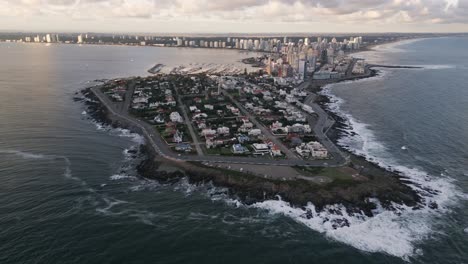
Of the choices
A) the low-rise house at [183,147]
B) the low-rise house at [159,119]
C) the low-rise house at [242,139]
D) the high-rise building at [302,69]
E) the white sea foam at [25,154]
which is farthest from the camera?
the high-rise building at [302,69]

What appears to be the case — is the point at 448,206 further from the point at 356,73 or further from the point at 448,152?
the point at 356,73

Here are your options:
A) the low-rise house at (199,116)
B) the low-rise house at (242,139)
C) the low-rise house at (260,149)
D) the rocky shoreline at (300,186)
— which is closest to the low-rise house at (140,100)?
the low-rise house at (199,116)

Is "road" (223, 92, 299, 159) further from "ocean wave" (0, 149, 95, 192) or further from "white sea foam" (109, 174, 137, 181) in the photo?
"ocean wave" (0, 149, 95, 192)

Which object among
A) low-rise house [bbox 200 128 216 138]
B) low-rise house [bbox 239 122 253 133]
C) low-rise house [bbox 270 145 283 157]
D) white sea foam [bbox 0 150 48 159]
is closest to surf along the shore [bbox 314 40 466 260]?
low-rise house [bbox 270 145 283 157]

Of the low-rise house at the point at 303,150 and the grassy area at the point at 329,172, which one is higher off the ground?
the low-rise house at the point at 303,150

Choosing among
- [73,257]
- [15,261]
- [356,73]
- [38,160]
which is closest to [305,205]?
[73,257]

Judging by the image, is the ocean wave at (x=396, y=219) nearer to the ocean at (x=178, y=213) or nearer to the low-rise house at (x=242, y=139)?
the ocean at (x=178, y=213)

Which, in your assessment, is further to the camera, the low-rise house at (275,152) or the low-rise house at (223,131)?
the low-rise house at (223,131)

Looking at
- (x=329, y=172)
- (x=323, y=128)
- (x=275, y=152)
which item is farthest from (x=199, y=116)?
(x=329, y=172)
